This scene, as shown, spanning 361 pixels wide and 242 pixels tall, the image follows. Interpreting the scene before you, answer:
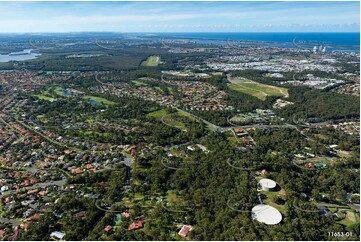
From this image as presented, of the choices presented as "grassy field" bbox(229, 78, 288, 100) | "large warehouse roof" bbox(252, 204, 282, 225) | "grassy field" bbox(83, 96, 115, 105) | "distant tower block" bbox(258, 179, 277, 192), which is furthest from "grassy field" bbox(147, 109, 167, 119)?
"large warehouse roof" bbox(252, 204, 282, 225)

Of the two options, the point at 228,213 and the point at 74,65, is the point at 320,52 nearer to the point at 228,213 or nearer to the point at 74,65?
the point at 74,65

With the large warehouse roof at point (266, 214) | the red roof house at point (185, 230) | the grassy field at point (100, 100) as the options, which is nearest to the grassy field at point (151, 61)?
the grassy field at point (100, 100)

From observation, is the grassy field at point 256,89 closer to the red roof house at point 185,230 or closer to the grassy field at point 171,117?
the grassy field at point 171,117

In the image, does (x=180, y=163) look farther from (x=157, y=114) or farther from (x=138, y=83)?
(x=138, y=83)

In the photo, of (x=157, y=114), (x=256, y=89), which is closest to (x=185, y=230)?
(x=157, y=114)

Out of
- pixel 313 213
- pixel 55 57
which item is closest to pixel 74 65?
pixel 55 57
